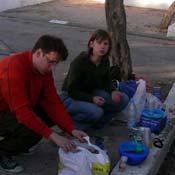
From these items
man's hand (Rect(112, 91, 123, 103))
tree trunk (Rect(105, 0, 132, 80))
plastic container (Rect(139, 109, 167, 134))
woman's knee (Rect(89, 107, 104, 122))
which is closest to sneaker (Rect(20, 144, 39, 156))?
woman's knee (Rect(89, 107, 104, 122))

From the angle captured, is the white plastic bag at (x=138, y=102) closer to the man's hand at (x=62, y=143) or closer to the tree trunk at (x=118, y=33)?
the tree trunk at (x=118, y=33)

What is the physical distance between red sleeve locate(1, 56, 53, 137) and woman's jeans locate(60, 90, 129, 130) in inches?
37.4

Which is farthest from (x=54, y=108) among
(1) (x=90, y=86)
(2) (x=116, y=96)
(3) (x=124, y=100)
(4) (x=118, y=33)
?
(4) (x=118, y=33)

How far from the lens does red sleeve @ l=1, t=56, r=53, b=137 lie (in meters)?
3.85

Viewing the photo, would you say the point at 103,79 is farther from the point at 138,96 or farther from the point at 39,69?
the point at 39,69

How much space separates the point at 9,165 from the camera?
13.8 ft

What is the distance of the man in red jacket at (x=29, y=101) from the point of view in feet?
12.7

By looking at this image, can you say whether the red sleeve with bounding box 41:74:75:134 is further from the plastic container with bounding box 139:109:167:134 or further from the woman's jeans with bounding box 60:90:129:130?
the plastic container with bounding box 139:109:167:134

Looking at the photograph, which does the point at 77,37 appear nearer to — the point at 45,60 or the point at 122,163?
the point at 122,163

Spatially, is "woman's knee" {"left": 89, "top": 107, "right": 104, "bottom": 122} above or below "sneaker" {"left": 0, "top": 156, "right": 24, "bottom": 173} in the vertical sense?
above

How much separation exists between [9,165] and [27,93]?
63 centimetres

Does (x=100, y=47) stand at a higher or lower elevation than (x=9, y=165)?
higher

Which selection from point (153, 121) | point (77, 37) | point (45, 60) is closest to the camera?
point (45, 60)

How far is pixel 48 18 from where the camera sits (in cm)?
1328
